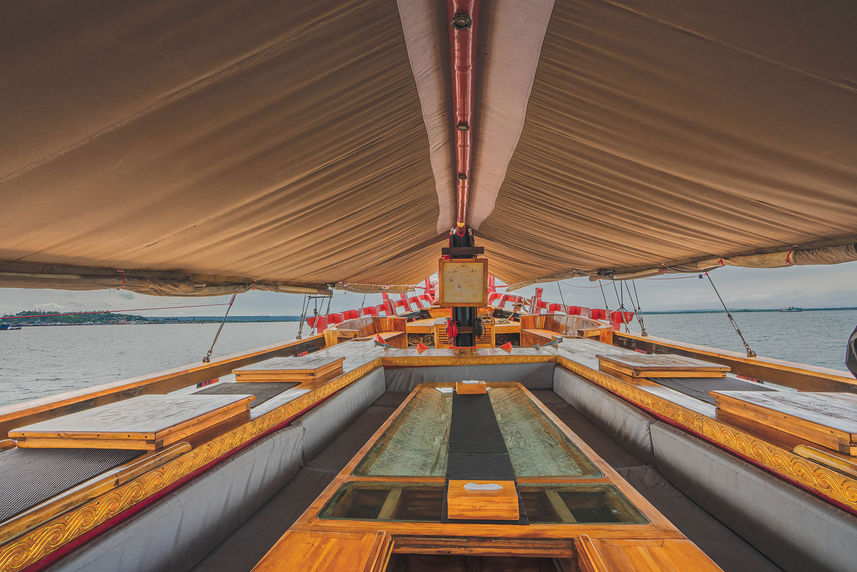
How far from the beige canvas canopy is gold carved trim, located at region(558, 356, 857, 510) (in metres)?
1.16

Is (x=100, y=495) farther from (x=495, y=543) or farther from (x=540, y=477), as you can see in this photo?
(x=540, y=477)

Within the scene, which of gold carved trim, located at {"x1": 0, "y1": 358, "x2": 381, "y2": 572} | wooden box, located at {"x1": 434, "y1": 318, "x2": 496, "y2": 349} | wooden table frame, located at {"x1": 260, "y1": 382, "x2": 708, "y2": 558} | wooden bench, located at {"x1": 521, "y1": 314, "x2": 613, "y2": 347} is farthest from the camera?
wooden box, located at {"x1": 434, "y1": 318, "x2": 496, "y2": 349}

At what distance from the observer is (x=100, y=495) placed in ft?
3.23

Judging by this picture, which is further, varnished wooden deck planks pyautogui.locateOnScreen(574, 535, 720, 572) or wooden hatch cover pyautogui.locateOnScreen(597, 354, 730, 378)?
wooden hatch cover pyautogui.locateOnScreen(597, 354, 730, 378)

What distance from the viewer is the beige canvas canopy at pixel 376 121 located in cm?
81

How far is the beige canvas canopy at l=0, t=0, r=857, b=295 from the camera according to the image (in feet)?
2.67

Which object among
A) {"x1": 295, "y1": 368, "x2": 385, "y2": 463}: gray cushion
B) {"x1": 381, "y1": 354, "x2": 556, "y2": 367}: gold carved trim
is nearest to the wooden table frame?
{"x1": 295, "y1": 368, "x2": 385, "y2": 463}: gray cushion

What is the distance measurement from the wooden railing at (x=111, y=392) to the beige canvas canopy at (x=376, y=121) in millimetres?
752

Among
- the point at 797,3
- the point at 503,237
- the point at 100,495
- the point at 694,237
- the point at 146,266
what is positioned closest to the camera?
the point at 797,3

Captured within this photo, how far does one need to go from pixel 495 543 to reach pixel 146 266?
2781mm

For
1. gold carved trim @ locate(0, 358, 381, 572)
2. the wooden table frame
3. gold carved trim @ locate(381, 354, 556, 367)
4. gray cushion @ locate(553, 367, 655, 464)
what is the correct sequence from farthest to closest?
1. gold carved trim @ locate(381, 354, 556, 367)
2. gray cushion @ locate(553, 367, 655, 464)
3. the wooden table frame
4. gold carved trim @ locate(0, 358, 381, 572)

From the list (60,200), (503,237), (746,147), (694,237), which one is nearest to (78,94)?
(60,200)

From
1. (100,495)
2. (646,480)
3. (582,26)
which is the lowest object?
(646,480)

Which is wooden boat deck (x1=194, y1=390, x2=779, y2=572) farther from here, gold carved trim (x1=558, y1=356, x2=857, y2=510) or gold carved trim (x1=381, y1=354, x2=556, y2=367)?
gold carved trim (x1=381, y1=354, x2=556, y2=367)
